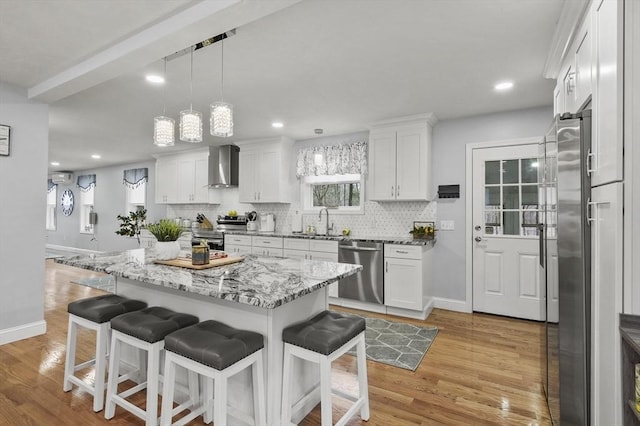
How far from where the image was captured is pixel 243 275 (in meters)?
2.00

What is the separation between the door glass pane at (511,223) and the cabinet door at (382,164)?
53.6 inches

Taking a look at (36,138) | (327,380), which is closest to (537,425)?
(327,380)

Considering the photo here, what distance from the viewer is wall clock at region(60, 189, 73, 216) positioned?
985 centimetres

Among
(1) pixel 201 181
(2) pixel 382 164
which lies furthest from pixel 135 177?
(2) pixel 382 164

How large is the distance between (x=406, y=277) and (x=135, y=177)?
704 centimetres

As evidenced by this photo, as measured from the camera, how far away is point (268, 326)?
1784 mm

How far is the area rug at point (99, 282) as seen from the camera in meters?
5.14

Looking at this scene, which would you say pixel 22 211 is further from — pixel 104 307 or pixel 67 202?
pixel 67 202

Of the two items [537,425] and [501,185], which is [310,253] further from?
[537,425]

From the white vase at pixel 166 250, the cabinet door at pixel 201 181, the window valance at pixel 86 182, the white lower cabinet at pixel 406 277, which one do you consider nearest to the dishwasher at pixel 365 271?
the white lower cabinet at pixel 406 277

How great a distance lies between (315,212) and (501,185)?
2646mm

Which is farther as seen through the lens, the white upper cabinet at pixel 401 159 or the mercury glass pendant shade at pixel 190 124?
the white upper cabinet at pixel 401 159

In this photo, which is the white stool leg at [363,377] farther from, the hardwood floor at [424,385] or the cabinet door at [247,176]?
the cabinet door at [247,176]

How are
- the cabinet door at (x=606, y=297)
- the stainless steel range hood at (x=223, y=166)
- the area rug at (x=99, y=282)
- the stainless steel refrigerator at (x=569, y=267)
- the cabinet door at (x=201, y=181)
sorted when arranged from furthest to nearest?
the cabinet door at (x=201, y=181), the stainless steel range hood at (x=223, y=166), the area rug at (x=99, y=282), the stainless steel refrigerator at (x=569, y=267), the cabinet door at (x=606, y=297)
